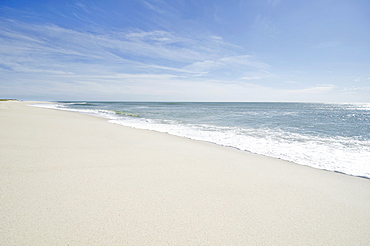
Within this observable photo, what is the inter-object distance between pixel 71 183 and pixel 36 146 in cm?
301

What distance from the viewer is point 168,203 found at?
2.64 meters

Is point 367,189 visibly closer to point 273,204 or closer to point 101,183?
point 273,204

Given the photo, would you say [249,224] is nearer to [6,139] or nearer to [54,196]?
[54,196]

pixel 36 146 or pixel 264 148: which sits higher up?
pixel 36 146

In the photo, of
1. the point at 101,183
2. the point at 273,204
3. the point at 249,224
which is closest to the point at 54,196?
the point at 101,183

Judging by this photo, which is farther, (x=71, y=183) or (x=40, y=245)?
(x=71, y=183)

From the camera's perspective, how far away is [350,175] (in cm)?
458

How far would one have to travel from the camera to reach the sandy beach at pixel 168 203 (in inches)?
79.0

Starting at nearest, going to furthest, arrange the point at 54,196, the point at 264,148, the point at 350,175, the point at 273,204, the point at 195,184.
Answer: the point at 54,196 → the point at 273,204 → the point at 195,184 → the point at 350,175 → the point at 264,148

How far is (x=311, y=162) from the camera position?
5.51 m

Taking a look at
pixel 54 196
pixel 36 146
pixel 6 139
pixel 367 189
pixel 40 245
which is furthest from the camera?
pixel 6 139

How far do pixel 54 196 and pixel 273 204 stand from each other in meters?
3.31

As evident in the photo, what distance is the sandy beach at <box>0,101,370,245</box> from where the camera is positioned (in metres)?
2.01

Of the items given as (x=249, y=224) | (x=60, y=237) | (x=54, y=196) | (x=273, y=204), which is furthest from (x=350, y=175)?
(x=54, y=196)
